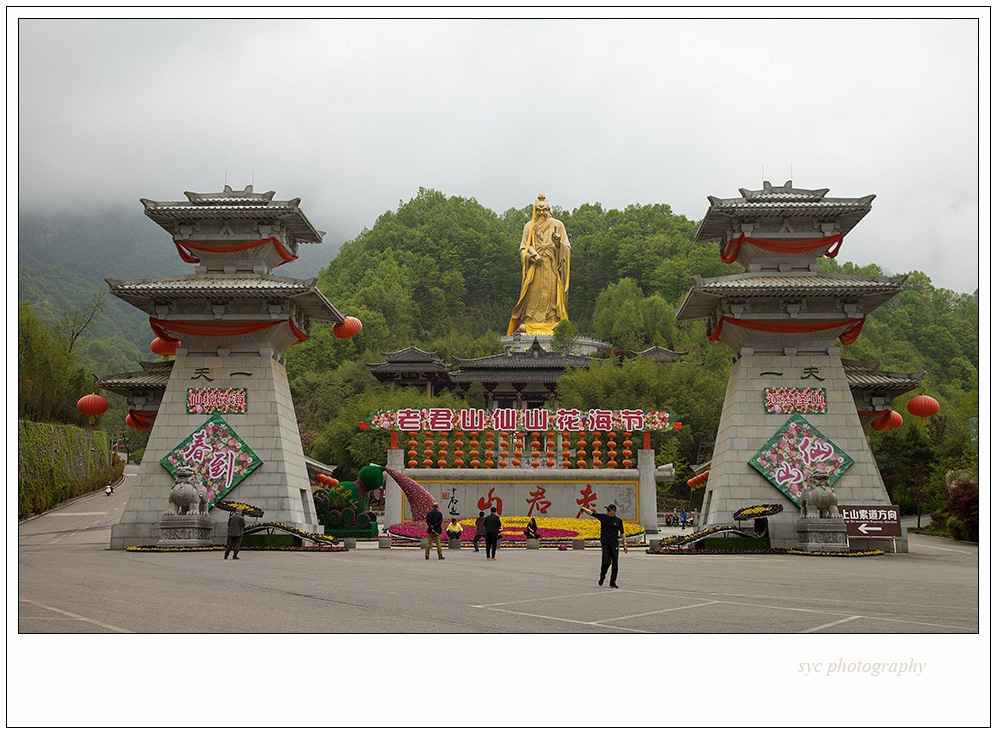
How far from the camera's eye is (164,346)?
2212cm

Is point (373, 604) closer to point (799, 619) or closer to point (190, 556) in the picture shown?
point (799, 619)

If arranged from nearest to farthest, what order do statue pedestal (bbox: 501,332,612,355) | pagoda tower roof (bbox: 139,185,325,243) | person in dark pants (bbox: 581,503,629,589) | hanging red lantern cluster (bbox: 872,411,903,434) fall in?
person in dark pants (bbox: 581,503,629,589) < pagoda tower roof (bbox: 139,185,325,243) < hanging red lantern cluster (bbox: 872,411,903,434) < statue pedestal (bbox: 501,332,612,355)

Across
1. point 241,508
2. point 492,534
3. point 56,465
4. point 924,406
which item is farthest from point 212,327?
point 924,406

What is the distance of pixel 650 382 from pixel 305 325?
53.8ft

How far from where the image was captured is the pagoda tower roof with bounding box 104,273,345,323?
1986 centimetres

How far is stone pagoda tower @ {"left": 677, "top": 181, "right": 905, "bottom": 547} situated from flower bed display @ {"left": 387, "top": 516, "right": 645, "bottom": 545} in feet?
11.3

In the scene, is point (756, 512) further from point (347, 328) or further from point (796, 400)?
point (347, 328)

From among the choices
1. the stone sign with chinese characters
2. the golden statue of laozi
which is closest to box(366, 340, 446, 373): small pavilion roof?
the golden statue of laozi

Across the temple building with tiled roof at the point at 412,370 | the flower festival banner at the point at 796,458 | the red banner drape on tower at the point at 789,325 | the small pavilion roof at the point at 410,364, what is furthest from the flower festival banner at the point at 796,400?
the small pavilion roof at the point at 410,364

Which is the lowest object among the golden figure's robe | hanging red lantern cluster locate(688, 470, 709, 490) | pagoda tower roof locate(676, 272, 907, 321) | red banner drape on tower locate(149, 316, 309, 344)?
hanging red lantern cluster locate(688, 470, 709, 490)

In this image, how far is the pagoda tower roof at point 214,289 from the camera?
65.2 ft

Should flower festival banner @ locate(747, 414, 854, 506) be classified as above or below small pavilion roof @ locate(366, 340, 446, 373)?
below

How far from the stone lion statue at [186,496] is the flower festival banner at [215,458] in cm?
114

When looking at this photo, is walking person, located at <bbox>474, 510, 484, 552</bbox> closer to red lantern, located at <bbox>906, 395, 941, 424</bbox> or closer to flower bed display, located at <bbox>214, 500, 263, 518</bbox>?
flower bed display, located at <bbox>214, 500, 263, 518</bbox>
